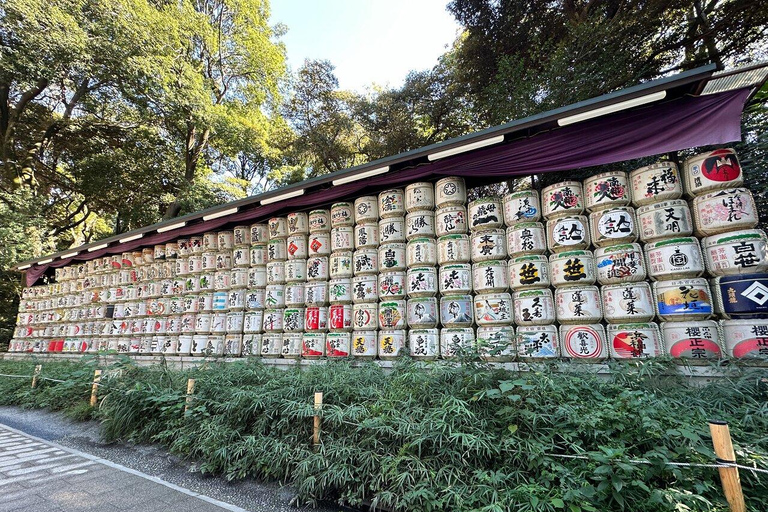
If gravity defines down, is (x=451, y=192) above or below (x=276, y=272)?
above

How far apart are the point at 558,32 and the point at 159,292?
42.7 feet

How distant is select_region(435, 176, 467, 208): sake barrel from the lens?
5.09 meters

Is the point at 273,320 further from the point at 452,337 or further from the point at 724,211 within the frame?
the point at 724,211

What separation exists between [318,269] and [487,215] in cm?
304

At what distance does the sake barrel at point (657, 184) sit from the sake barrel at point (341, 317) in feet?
13.7

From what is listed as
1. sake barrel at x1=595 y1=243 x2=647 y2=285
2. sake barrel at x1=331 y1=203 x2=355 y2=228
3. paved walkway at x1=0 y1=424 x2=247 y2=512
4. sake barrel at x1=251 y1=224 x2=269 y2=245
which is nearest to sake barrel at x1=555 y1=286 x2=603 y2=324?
sake barrel at x1=595 y1=243 x2=647 y2=285

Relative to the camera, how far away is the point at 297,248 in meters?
6.38

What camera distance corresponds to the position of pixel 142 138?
15641 millimetres

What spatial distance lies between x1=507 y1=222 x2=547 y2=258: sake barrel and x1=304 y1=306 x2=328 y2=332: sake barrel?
10.4ft

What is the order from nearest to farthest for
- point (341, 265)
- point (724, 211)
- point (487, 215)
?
point (724, 211)
point (487, 215)
point (341, 265)

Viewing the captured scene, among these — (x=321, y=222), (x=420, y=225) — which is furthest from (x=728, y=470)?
(x=321, y=222)

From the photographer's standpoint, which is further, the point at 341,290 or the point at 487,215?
the point at 341,290

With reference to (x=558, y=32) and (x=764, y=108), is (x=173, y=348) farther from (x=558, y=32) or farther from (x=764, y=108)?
(x=558, y=32)

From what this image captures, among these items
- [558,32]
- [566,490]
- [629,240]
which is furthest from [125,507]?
[558,32]
